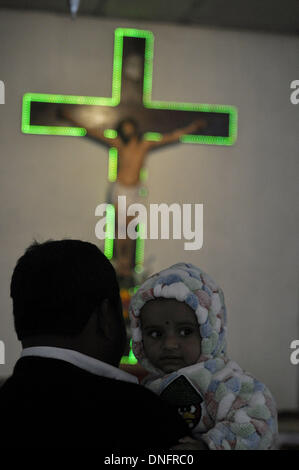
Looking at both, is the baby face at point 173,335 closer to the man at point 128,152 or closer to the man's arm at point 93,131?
the man at point 128,152

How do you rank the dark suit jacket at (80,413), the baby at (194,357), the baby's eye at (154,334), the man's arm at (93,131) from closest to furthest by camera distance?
the dark suit jacket at (80,413), the baby at (194,357), the baby's eye at (154,334), the man's arm at (93,131)

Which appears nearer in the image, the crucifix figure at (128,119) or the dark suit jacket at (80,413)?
the dark suit jacket at (80,413)

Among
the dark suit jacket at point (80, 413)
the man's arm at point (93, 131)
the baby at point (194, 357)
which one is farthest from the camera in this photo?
the man's arm at point (93, 131)

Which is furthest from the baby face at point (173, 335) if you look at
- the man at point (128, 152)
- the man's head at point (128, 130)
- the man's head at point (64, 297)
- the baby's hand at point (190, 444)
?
the man's head at point (128, 130)

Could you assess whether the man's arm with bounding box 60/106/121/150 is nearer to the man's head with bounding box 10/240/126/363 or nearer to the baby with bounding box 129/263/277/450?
the baby with bounding box 129/263/277/450

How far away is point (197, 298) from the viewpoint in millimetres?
1178

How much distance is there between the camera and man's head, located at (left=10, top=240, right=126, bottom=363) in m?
0.85

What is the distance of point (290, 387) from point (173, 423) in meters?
3.13

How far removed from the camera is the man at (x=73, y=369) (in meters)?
0.80

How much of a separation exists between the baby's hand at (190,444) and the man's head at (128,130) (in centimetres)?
268

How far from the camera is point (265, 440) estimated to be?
1.07 meters

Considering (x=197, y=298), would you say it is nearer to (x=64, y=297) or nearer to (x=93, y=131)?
(x=64, y=297)

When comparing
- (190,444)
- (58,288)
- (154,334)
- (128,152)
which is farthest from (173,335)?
(128,152)
